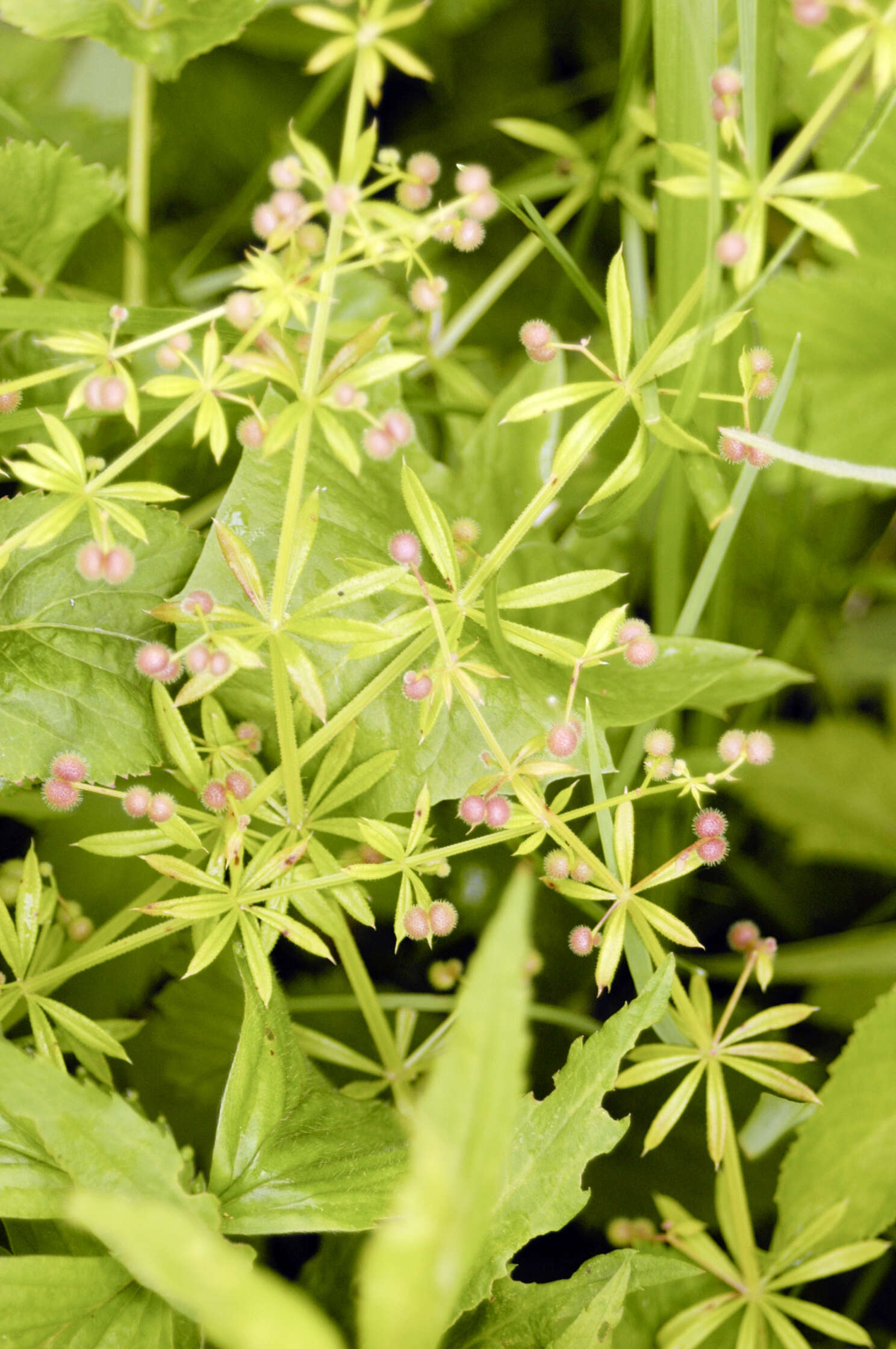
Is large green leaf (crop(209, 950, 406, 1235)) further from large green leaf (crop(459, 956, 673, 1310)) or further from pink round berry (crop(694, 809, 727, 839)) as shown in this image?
pink round berry (crop(694, 809, 727, 839))

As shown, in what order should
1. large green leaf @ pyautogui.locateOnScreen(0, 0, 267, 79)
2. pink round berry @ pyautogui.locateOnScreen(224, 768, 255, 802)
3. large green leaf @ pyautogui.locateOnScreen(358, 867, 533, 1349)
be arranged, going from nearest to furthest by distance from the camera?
large green leaf @ pyautogui.locateOnScreen(358, 867, 533, 1349)
pink round berry @ pyautogui.locateOnScreen(224, 768, 255, 802)
large green leaf @ pyautogui.locateOnScreen(0, 0, 267, 79)

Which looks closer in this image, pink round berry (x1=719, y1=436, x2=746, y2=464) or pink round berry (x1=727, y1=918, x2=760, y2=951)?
pink round berry (x1=719, y1=436, x2=746, y2=464)

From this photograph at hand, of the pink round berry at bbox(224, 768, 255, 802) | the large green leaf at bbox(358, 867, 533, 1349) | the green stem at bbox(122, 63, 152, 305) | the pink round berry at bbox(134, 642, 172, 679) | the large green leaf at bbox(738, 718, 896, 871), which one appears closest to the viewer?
the large green leaf at bbox(358, 867, 533, 1349)

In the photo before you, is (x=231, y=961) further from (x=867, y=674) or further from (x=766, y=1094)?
(x=867, y=674)

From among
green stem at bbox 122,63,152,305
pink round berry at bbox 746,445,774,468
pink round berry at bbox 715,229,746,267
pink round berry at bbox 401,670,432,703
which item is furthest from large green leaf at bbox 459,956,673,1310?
green stem at bbox 122,63,152,305

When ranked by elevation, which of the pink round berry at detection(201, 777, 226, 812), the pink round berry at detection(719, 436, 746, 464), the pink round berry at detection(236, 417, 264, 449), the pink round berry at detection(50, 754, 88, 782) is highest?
the pink round berry at detection(719, 436, 746, 464)

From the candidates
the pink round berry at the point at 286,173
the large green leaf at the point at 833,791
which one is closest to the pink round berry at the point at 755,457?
the pink round berry at the point at 286,173

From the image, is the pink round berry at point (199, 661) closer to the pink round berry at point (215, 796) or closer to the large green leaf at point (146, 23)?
the pink round berry at point (215, 796)

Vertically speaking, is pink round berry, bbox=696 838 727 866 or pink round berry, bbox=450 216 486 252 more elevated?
pink round berry, bbox=450 216 486 252

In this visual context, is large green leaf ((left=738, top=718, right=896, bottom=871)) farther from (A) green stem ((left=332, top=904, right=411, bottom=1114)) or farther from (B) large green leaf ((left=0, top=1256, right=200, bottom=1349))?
(B) large green leaf ((left=0, top=1256, right=200, bottom=1349))
